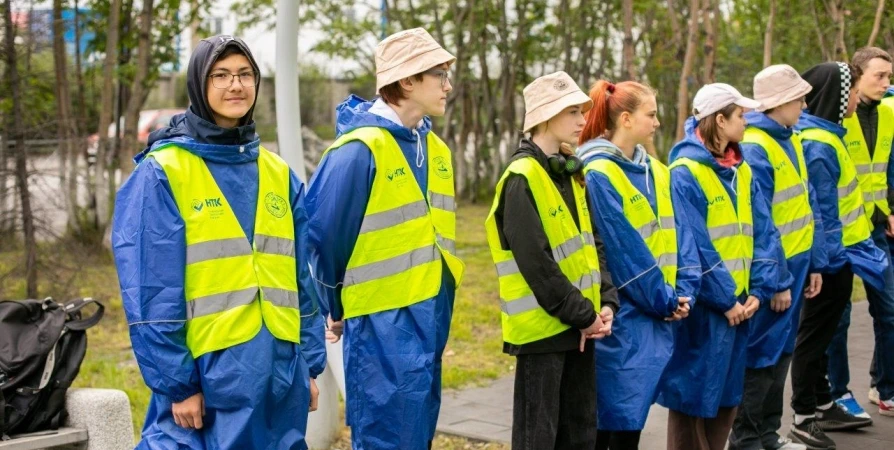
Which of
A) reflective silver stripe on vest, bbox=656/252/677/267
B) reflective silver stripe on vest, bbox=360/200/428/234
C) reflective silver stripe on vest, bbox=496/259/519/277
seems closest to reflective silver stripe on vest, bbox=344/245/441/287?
reflective silver stripe on vest, bbox=360/200/428/234

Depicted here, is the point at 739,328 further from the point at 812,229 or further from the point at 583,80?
the point at 583,80

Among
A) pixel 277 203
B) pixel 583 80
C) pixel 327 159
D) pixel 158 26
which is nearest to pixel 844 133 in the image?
pixel 327 159

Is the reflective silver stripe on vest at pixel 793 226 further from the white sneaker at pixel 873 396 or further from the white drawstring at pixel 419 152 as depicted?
the white drawstring at pixel 419 152

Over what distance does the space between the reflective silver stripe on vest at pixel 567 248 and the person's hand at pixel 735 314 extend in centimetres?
109

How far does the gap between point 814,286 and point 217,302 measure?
12.9ft

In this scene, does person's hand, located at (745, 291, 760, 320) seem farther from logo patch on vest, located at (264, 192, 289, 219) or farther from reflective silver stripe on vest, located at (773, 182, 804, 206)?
logo patch on vest, located at (264, 192, 289, 219)

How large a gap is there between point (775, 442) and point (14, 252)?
7.36m

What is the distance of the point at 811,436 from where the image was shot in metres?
6.80

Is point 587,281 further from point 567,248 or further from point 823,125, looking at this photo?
point 823,125

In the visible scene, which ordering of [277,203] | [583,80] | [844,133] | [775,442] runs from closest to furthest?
[277,203] < [775,442] < [844,133] < [583,80]

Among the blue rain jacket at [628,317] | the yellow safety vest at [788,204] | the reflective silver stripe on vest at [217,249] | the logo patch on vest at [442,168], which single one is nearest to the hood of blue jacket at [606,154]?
the blue rain jacket at [628,317]

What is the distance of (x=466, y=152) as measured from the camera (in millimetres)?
23203

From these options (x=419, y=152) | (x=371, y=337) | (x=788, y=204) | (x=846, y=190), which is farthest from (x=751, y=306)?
(x=371, y=337)

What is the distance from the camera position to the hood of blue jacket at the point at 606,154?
5.54 m
